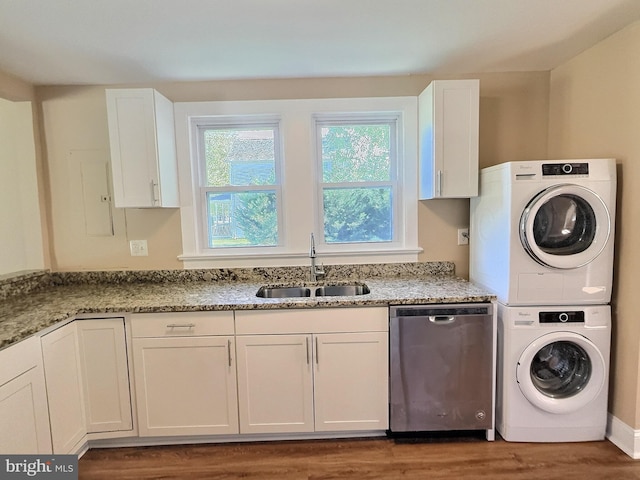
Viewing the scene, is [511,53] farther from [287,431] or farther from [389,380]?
[287,431]

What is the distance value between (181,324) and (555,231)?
2.24 metres

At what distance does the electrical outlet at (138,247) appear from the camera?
251cm

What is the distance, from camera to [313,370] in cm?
198

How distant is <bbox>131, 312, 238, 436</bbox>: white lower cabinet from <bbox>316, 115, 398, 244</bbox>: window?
3.59 feet

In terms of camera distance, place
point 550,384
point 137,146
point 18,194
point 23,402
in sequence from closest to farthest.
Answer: point 23,402
point 550,384
point 137,146
point 18,194

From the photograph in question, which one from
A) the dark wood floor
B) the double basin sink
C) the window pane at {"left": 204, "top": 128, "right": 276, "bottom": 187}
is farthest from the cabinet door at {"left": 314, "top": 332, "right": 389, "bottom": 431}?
the window pane at {"left": 204, "top": 128, "right": 276, "bottom": 187}

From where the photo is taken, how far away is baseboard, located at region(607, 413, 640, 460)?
1.86 metres

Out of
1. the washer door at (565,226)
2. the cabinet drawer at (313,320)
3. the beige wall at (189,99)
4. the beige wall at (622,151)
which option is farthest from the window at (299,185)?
the beige wall at (622,151)

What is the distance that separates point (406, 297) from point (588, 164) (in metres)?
1.22

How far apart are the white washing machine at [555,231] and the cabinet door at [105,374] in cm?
226

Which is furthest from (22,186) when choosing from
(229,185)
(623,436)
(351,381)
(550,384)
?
(623,436)

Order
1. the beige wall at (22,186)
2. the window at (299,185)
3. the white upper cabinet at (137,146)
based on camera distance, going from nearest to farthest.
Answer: the white upper cabinet at (137,146)
the beige wall at (22,186)
the window at (299,185)

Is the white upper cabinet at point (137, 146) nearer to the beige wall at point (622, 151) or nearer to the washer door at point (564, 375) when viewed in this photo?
the washer door at point (564, 375)

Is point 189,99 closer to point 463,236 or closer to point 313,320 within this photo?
point 313,320
